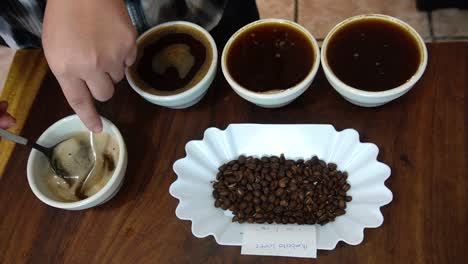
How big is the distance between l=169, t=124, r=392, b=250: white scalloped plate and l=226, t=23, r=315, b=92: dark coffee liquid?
0.31ft

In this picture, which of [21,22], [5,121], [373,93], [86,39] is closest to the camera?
[86,39]

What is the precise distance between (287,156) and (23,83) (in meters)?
0.67

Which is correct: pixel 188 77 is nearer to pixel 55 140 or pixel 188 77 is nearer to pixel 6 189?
pixel 55 140

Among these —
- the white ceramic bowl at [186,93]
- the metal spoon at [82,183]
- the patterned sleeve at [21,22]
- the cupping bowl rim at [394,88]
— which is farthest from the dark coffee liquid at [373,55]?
the patterned sleeve at [21,22]

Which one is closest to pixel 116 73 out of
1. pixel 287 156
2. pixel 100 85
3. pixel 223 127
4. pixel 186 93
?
pixel 100 85

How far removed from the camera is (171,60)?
0.95m

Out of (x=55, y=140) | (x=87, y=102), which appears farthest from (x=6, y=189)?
(x=87, y=102)

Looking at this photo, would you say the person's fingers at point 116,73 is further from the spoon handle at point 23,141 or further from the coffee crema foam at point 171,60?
the spoon handle at point 23,141

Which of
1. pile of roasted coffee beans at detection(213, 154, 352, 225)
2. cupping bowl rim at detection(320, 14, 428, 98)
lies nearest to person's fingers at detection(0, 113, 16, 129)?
pile of roasted coffee beans at detection(213, 154, 352, 225)

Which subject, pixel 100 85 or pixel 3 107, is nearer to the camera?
pixel 100 85

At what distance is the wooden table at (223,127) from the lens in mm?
771

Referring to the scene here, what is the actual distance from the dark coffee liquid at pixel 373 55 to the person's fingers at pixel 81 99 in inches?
18.4

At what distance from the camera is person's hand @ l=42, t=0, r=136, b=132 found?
0.71m

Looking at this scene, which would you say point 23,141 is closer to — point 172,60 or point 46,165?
point 46,165
